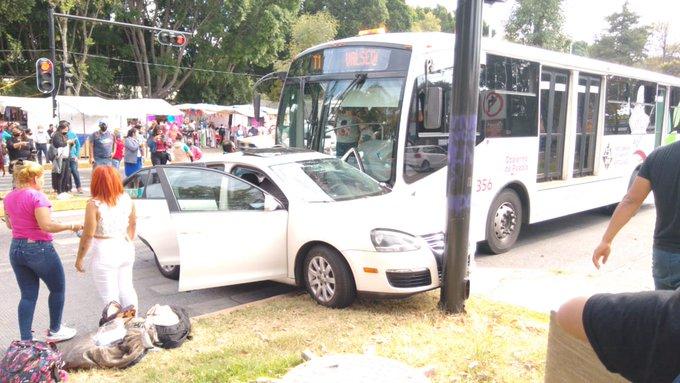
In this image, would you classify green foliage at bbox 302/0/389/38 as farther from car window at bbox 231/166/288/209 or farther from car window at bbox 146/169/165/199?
car window at bbox 231/166/288/209

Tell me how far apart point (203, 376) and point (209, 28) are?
35521mm

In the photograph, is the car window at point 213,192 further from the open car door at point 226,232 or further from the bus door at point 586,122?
the bus door at point 586,122

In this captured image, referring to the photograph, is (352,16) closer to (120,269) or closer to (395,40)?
(395,40)

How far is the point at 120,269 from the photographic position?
5004 millimetres

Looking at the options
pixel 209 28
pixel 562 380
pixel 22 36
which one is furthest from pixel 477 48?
Answer: pixel 22 36

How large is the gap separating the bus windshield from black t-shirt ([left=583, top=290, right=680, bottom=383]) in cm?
571

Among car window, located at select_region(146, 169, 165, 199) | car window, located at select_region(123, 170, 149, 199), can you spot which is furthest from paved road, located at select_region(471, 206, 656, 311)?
car window, located at select_region(123, 170, 149, 199)

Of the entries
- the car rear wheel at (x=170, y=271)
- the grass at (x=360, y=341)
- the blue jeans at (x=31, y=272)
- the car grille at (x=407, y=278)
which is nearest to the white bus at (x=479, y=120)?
the car grille at (x=407, y=278)

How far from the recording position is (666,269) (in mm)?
3477

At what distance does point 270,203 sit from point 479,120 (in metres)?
3.37

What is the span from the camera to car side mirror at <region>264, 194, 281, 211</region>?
18.7 feet

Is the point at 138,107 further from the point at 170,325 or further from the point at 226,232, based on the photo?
the point at 170,325

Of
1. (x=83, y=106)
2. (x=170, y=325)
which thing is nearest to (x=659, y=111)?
(x=170, y=325)

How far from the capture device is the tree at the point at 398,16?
Result: 192ft
